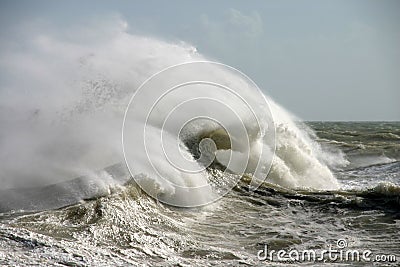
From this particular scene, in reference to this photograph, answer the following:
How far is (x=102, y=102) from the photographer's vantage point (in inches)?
376

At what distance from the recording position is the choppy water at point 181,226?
16.5ft

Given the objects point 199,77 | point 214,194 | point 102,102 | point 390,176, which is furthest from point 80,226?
point 390,176

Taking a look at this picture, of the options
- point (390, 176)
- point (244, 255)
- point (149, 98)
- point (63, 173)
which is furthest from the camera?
point (390, 176)

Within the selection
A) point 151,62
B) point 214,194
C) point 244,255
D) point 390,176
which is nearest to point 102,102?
point 151,62

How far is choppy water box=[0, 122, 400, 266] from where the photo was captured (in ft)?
16.5

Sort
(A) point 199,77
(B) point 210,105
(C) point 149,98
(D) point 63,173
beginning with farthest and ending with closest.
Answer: (A) point 199,77, (B) point 210,105, (C) point 149,98, (D) point 63,173

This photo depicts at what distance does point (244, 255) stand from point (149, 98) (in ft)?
18.6

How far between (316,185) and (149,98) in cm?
488

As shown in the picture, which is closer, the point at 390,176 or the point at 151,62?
the point at 151,62

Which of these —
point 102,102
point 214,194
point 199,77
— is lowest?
point 214,194

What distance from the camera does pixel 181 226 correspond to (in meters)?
6.50

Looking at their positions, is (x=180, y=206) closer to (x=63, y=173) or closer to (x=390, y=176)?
(x=63, y=173)

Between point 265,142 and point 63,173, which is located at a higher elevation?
point 265,142

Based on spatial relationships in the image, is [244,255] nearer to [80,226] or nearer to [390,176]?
[80,226]
